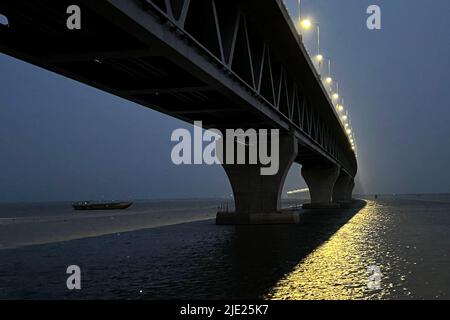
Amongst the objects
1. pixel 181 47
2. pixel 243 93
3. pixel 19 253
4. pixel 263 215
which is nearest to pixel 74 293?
pixel 181 47

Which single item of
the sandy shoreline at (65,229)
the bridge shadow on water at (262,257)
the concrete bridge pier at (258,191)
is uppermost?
the concrete bridge pier at (258,191)

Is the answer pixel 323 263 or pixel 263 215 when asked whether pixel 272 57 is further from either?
pixel 263 215

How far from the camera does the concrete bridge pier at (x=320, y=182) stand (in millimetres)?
81188

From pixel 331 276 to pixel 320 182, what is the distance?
67.9m

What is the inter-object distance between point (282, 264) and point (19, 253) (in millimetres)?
16760

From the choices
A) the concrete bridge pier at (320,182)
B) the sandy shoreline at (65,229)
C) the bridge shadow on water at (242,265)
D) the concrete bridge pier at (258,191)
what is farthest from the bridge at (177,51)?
the concrete bridge pier at (320,182)

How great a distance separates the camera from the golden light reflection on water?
13180mm

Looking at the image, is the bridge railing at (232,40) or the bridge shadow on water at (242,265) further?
the bridge railing at (232,40)

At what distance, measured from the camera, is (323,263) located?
19.6 meters

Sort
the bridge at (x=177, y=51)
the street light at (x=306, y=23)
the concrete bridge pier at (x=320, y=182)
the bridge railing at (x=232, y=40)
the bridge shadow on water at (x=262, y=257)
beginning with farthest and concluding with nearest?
the concrete bridge pier at (x=320, y=182) → the street light at (x=306, y=23) → the bridge railing at (x=232, y=40) → the bridge shadow on water at (x=262, y=257) → the bridge at (x=177, y=51)

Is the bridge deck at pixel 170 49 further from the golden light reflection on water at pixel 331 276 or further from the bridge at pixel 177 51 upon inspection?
the golden light reflection on water at pixel 331 276

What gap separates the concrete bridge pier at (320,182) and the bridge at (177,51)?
45094 millimetres

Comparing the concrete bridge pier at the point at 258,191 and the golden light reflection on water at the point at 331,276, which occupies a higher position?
the concrete bridge pier at the point at 258,191

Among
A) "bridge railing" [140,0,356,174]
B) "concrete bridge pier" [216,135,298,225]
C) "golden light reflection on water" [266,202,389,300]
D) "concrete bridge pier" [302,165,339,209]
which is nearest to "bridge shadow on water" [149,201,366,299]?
"golden light reflection on water" [266,202,389,300]
